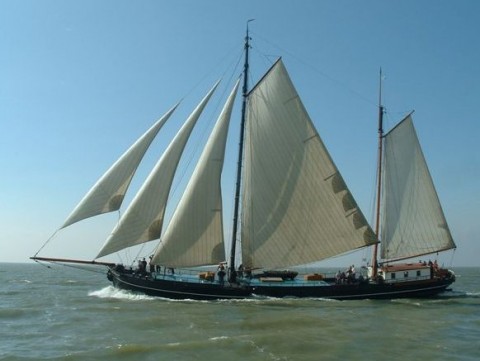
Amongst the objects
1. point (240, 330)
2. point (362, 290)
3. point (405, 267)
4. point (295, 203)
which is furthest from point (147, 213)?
point (405, 267)

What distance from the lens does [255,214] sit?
34.4 metres

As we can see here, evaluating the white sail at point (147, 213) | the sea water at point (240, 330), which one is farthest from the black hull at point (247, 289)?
the white sail at point (147, 213)

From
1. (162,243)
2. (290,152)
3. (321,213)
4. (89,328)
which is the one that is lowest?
(89,328)

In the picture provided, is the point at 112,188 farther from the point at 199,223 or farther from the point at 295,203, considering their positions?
the point at 295,203

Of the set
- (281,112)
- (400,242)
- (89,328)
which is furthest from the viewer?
(400,242)

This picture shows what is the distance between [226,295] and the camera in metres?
33.5

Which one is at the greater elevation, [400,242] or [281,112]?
[281,112]

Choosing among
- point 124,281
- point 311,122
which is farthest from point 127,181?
point 311,122

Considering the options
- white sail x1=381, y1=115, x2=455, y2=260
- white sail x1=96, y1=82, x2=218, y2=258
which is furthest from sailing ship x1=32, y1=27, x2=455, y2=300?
white sail x1=381, y1=115, x2=455, y2=260

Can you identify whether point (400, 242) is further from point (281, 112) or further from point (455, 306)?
point (281, 112)

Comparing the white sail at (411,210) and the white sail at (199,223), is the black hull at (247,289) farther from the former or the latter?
the white sail at (411,210)

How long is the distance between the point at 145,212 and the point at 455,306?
2062 cm

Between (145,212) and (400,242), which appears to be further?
(400,242)

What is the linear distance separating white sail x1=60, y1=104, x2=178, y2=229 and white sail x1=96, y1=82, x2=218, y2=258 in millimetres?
1158
